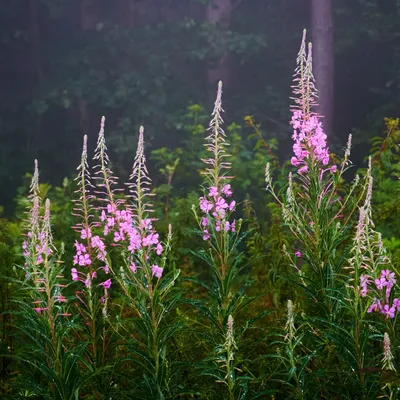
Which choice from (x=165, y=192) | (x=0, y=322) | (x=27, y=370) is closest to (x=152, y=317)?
(x=27, y=370)

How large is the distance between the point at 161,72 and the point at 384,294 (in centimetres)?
1430

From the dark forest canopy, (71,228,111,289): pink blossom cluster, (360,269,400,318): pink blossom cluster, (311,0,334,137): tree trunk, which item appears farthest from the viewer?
the dark forest canopy

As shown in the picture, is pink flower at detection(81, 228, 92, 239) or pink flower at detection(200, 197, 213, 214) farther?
pink flower at detection(81, 228, 92, 239)

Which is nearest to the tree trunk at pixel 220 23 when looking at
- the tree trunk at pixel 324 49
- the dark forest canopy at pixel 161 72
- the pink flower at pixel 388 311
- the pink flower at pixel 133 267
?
the dark forest canopy at pixel 161 72

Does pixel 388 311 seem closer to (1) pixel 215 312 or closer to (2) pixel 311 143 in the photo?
(1) pixel 215 312

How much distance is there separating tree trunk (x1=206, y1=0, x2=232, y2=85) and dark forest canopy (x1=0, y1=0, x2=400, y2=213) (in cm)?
2

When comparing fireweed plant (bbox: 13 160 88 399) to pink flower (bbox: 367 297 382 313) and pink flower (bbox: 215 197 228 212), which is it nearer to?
pink flower (bbox: 215 197 228 212)

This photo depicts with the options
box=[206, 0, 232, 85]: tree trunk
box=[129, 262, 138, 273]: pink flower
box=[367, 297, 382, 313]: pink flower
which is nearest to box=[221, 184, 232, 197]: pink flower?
box=[129, 262, 138, 273]: pink flower

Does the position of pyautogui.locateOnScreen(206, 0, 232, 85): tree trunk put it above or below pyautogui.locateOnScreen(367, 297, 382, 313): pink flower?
above

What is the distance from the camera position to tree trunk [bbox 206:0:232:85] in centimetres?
Result: 1708

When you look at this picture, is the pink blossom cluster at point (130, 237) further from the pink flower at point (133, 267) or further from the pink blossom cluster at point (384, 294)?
the pink blossom cluster at point (384, 294)

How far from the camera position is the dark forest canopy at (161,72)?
16625 mm

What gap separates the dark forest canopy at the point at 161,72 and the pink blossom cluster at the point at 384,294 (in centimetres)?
1272

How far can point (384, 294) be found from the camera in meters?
3.36
